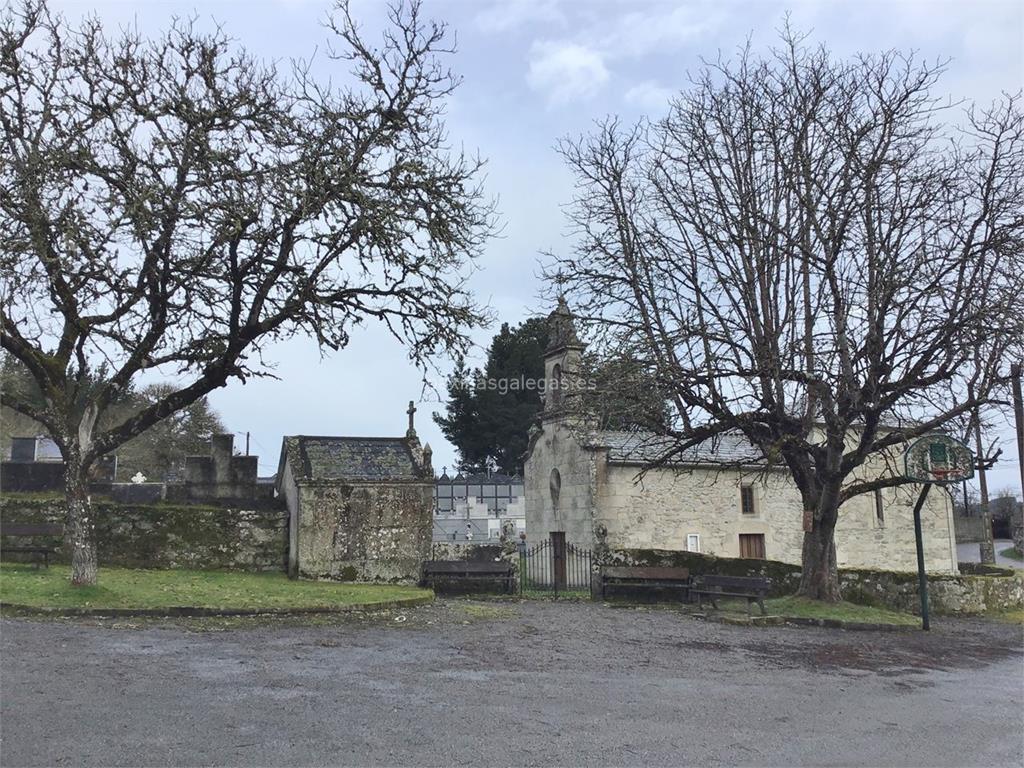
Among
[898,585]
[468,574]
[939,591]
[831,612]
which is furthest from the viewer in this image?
[468,574]

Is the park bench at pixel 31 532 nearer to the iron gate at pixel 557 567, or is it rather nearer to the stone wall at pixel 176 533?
the stone wall at pixel 176 533

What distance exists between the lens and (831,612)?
698 inches

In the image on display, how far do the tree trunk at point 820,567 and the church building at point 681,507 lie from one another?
32.2 feet

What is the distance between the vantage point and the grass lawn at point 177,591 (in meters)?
13.2

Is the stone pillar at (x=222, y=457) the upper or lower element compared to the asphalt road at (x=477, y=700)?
upper

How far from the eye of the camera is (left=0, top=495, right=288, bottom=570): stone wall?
63.9 ft

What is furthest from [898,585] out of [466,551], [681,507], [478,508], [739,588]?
[478,508]

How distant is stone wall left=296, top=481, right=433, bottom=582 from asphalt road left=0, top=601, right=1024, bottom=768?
7.19m

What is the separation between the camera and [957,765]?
6953mm

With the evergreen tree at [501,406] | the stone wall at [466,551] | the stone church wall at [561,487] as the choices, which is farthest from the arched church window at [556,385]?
the evergreen tree at [501,406]

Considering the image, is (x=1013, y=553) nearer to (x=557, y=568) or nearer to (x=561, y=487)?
(x=561, y=487)

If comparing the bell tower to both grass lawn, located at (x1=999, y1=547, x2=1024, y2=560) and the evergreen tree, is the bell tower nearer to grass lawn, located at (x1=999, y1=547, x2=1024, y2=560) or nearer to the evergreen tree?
the evergreen tree

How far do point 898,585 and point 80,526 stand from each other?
1796 centimetres

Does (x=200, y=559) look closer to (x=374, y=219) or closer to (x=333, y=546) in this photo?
(x=333, y=546)
